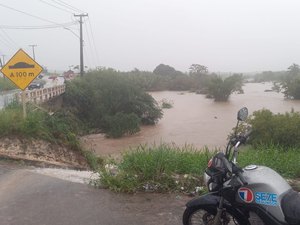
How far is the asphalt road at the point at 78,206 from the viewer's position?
14.8ft

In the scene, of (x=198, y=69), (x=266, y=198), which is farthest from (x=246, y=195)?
(x=198, y=69)

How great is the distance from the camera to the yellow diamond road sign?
10445 mm

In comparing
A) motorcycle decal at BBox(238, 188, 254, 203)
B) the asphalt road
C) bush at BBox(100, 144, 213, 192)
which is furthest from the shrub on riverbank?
motorcycle decal at BBox(238, 188, 254, 203)

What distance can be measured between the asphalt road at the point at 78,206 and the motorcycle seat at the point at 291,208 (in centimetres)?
171

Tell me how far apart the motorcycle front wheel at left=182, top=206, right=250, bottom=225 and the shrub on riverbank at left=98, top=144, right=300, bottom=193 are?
161 centimetres

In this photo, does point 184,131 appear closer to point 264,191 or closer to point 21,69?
point 21,69

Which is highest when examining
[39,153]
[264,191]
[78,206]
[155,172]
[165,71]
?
[165,71]

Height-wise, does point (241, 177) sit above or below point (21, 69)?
below

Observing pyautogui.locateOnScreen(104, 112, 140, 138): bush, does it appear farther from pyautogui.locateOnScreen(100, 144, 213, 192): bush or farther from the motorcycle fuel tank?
the motorcycle fuel tank

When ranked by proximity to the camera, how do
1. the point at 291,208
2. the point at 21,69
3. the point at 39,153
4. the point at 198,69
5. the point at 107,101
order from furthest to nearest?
the point at 198,69 < the point at 107,101 < the point at 21,69 < the point at 39,153 < the point at 291,208

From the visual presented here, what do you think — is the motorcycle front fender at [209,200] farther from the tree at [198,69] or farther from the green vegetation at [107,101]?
the tree at [198,69]

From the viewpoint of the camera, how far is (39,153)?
29.8 ft

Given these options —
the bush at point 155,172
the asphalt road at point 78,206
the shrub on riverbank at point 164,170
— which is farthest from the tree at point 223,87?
the asphalt road at point 78,206

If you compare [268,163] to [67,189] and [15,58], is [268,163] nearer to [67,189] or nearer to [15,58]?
[67,189]
